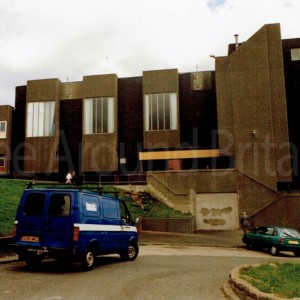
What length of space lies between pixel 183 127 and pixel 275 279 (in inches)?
1202

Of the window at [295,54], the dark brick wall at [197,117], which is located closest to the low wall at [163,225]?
the dark brick wall at [197,117]

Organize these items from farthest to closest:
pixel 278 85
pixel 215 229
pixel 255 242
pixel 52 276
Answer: pixel 278 85
pixel 215 229
pixel 255 242
pixel 52 276

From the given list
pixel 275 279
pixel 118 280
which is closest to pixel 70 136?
Result: pixel 118 280

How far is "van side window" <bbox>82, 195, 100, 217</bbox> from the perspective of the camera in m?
10.5

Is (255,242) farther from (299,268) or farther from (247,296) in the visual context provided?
(247,296)

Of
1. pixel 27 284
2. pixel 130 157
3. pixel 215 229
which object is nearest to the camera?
pixel 27 284

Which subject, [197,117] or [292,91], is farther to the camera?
[197,117]

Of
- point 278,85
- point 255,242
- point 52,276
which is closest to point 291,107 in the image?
point 278,85

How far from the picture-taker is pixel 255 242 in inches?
Result: 737

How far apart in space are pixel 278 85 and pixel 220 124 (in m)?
6.09

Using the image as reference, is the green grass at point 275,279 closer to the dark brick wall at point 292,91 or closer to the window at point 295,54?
the dark brick wall at point 292,91

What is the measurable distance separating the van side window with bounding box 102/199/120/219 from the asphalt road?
1511 mm

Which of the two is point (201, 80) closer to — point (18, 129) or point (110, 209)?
point (18, 129)

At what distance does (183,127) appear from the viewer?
38188 millimetres
